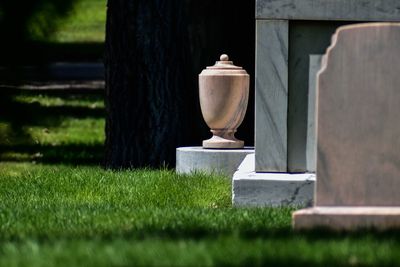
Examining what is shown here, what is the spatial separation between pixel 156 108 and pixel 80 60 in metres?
21.9

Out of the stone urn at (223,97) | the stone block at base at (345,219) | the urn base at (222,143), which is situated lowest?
the urn base at (222,143)

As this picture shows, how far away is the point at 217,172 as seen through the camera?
1188cm

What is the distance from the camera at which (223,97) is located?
12031mm

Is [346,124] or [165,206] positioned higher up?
[346,124]

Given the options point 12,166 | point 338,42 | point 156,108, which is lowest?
point 12,166

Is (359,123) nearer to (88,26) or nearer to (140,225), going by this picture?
(140,225)

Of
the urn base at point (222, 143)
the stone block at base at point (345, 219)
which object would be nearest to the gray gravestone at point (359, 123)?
the stone block at base at point (345, 219)

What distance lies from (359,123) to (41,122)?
231 cm

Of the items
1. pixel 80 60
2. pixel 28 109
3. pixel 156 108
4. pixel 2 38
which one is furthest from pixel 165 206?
pixel 80 60

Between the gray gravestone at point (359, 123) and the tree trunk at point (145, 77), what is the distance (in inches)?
233

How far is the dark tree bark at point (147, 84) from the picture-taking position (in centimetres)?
1366

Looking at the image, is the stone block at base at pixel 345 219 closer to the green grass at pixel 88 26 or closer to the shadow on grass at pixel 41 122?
the shadow on grass at pixel 41 122

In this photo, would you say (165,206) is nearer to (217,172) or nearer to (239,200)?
(239,200)

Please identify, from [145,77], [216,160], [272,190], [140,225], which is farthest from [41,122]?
[145,77]
